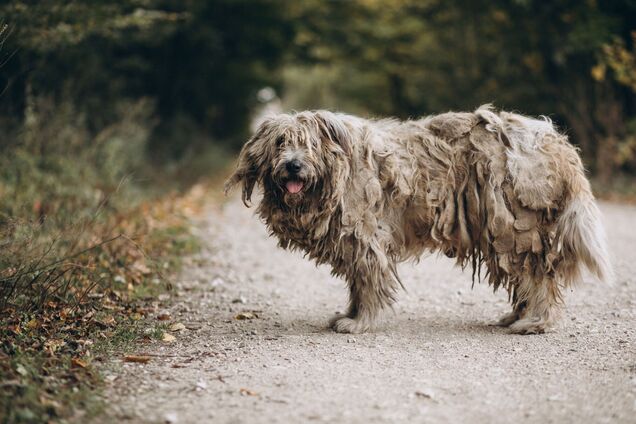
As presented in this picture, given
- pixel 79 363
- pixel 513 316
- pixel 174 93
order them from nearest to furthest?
1. pixel 79 363
2. pixel 513 316
3. pixel 174 93

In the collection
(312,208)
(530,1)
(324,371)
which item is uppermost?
(530,1)

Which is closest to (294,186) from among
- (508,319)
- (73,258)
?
(508,319)

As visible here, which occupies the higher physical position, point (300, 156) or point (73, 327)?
point (300, 156)

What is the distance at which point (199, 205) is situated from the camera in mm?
13391

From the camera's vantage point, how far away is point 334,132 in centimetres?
560

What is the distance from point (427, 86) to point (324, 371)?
716 inches

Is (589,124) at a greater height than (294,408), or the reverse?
(589,124)

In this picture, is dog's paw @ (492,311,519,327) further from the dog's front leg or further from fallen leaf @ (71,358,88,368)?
fallen leaf @ (71,358,88,368)

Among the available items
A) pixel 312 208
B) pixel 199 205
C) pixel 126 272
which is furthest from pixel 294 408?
pixel 199 205

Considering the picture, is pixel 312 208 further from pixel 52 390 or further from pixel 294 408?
pixel 52 390

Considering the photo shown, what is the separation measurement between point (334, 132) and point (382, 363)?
1879 mm

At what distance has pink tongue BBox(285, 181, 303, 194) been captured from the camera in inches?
214

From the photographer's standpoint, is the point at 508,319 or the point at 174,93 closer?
the point at 508,319

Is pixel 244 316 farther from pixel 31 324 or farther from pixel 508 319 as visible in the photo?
pixel 508 319
